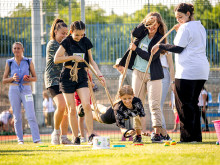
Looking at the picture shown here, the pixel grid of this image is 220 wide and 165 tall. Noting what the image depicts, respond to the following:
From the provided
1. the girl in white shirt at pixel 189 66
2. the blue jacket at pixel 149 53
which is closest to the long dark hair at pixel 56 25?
the blue jacket at pixel 149 53

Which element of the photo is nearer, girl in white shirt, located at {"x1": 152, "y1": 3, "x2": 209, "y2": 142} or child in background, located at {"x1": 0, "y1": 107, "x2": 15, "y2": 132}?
girl in white shirt, located at {"x1": 152, "y1": 3, "x2": 209, "y2": 142}

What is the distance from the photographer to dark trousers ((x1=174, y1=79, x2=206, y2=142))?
6.56 meters

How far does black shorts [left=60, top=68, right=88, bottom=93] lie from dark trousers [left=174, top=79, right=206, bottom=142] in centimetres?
137

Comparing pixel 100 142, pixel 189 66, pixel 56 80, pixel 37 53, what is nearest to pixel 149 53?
pixel 189 66

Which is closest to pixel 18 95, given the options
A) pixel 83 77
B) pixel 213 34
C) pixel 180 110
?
pixel 83 77

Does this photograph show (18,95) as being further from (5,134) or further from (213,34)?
(213,34)

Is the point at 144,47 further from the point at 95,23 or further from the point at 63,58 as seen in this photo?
the point at 95,23

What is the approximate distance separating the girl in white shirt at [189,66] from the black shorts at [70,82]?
3.61ft

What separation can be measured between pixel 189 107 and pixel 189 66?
593 millimetres

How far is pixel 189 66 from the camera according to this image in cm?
648

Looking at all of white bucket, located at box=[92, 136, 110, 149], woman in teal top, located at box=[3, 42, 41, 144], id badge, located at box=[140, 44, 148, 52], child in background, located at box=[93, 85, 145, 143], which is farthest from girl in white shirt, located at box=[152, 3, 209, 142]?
woman in teal top, located at box=[3, 42, 41, 144]

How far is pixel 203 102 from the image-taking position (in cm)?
1190

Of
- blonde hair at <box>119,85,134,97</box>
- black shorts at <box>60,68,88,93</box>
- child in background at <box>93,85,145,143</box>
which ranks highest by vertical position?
black shorts at <box>60,68,88,93</box>

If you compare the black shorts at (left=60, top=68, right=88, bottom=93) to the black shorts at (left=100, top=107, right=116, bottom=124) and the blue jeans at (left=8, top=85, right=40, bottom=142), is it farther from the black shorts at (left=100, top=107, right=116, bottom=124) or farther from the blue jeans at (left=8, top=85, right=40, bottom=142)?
the blue jeans at (left=8, top=85, right=40, bottom=142)
